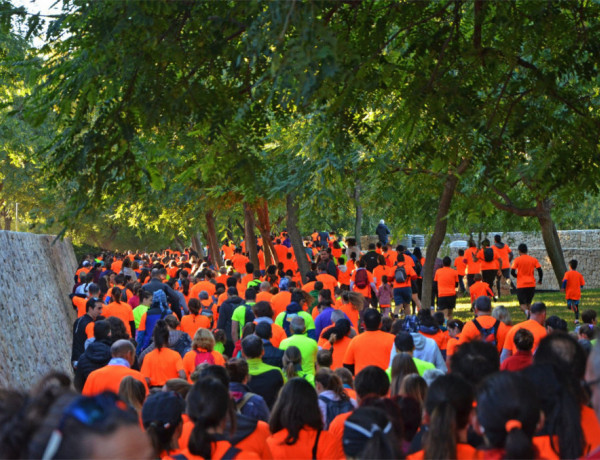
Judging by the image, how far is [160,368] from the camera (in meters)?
8.75

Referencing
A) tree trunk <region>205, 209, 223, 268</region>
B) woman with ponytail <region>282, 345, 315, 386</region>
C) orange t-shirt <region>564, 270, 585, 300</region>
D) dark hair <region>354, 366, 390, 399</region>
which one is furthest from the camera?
tree trunk <region>205, 209, 223, 268</region>

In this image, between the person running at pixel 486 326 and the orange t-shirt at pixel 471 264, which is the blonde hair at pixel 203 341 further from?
the orange t-shirt at pixel 471 264

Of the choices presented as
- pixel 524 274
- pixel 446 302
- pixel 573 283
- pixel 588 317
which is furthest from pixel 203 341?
A: pixel 524 274

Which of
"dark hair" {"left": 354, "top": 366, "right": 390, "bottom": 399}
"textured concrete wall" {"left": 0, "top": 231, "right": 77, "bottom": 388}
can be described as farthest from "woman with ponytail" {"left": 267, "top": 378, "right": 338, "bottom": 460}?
"textured concrete wall" {"left": 0, "top": 231, "right": 77, "bottom": 388}

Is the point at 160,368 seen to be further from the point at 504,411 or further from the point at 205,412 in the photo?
the point at 504,411

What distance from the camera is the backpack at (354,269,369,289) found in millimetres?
17828

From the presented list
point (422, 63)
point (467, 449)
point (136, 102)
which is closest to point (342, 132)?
point (422, 63)

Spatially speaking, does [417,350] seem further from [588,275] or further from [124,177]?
[588,275]

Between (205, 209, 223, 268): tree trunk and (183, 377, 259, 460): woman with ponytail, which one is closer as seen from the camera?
(183, 377, 259, 460): woman with ponytail

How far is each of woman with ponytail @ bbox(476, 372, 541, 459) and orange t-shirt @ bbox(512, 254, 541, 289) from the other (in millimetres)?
15554

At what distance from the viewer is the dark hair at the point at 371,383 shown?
6.14 meters

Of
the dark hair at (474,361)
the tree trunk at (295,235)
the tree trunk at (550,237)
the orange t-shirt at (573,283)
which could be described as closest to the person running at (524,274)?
the orange t-shirt at (573,283)

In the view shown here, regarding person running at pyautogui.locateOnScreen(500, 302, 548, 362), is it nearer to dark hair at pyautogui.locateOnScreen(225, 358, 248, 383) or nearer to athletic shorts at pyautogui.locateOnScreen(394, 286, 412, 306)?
dark hair at pyautogui.locateOnScreen(225, 358, 248, 383)

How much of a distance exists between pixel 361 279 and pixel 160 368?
31.1 ft
